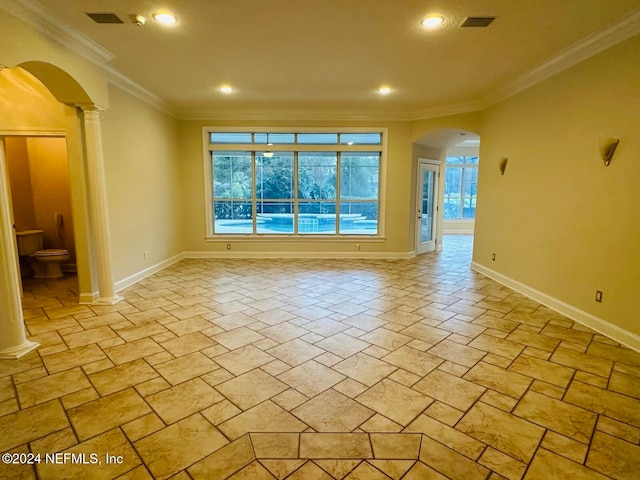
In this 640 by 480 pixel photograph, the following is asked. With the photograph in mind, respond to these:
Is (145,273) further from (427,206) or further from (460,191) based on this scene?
(460,191)

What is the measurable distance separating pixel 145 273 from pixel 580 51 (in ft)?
21.0

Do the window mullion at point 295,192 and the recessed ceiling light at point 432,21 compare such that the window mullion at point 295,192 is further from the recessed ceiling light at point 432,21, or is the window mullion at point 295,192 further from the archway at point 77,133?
the recessed ceiling light at point 432,21

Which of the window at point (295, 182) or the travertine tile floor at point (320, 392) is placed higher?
the window at point (295, 182)

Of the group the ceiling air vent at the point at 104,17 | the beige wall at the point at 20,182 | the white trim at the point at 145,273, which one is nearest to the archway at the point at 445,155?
the white trim at the point at 145,273

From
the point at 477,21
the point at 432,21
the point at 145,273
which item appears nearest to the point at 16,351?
the point at 145,273

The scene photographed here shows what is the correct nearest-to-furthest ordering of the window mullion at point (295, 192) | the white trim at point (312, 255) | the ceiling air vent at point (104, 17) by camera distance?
the ceiling air vent at point (104, 17) → the window mullion at point (295, 192) → the white trim at point (312, 255)

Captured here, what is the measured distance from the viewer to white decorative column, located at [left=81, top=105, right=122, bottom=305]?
3992 mm

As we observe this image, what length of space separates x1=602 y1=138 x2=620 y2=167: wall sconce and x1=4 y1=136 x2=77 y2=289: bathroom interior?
6985mm

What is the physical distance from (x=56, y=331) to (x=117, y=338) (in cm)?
71

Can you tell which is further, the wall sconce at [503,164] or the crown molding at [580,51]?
the wall sconce at [503,164]

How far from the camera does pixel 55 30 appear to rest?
3.21 m

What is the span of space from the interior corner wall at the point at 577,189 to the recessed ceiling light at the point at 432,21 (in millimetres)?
1747

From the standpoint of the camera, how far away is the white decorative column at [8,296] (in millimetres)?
2867

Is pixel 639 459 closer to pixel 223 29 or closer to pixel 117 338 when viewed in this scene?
pixel 117 338
